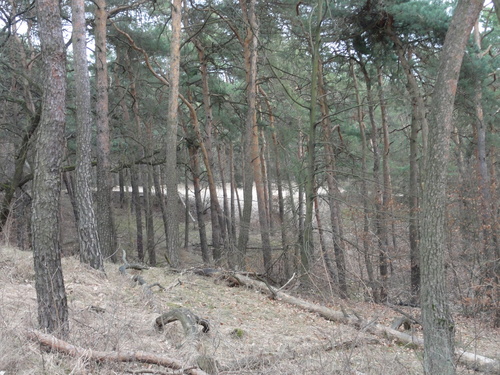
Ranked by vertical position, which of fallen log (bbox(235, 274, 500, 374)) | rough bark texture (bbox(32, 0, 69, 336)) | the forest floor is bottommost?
fallen log (bbox(235, 274, 500, 374))

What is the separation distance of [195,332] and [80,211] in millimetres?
4337

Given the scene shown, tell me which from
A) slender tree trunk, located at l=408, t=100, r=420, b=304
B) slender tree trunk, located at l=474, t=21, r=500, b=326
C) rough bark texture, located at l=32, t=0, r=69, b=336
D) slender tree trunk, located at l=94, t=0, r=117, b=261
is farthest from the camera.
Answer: slender tree trunk, located at l=408, t=100, r=420, b=304

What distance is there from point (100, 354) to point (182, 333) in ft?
6.76

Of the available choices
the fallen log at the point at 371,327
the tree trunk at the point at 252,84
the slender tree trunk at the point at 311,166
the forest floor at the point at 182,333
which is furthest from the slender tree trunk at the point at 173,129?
the slender tree trunk at the point at 311,166

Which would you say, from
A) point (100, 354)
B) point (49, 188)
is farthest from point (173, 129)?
point (100, 354)

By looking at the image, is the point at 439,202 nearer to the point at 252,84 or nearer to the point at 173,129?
the point at 173,129

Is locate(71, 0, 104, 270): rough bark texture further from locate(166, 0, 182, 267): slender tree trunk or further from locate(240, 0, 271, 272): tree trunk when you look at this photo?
locate(240, 0, 271, 272): tree trunk

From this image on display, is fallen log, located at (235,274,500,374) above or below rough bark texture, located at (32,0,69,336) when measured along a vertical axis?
below

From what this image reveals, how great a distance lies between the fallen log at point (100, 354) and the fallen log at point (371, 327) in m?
2.87

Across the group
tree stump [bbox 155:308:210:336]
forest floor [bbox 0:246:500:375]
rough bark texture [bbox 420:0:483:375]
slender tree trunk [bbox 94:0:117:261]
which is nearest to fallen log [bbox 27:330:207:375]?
forest floor [bbox 0:246:500:375]

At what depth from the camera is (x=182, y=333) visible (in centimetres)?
632

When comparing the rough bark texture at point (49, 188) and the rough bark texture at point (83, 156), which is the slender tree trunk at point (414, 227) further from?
the rough bark texture at point (49, 188)

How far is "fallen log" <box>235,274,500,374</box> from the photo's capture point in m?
6.77

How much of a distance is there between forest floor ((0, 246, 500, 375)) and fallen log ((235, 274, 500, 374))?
0.49ft
